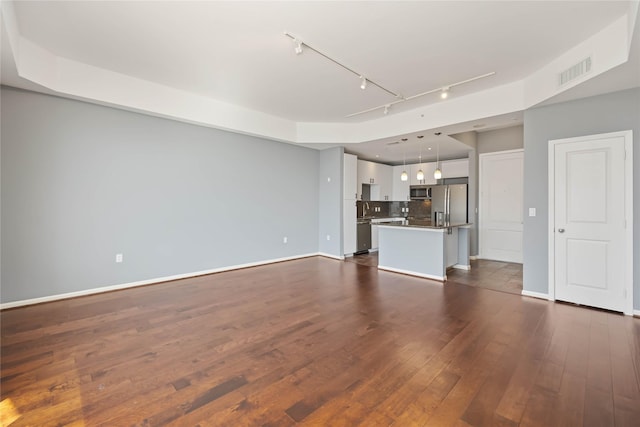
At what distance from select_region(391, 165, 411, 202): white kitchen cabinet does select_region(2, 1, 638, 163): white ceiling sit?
3875 millimetres


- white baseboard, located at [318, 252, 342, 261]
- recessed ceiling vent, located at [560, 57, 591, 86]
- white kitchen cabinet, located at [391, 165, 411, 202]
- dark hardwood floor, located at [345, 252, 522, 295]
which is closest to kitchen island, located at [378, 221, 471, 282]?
dark hardwood floor, located at [345, 252, 522, 295]

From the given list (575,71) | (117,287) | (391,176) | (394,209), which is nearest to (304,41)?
(575,71)

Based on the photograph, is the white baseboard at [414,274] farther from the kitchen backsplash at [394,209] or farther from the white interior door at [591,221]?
the kitchen backsplash at [394,209]

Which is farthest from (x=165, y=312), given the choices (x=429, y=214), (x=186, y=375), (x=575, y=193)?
(x=429, y=214)

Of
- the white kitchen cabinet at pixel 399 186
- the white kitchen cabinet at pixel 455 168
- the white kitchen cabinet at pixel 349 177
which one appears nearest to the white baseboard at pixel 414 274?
the white kitchen cabinet at pixel 349 177

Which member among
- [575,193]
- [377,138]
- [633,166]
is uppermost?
[377,138]

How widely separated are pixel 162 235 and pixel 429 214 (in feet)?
21.9

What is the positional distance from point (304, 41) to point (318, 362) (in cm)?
321

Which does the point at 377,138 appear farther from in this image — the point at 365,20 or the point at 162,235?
the point at 162,235

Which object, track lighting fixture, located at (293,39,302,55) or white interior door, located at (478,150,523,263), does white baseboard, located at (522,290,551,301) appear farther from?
track lighting fixture, located at (293,39,302,55)

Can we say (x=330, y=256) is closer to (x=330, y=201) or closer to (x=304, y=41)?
(x=330, y=201)

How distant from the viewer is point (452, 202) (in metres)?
7.05

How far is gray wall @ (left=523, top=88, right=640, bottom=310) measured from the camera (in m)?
3.23

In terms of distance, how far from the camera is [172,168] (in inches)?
186
